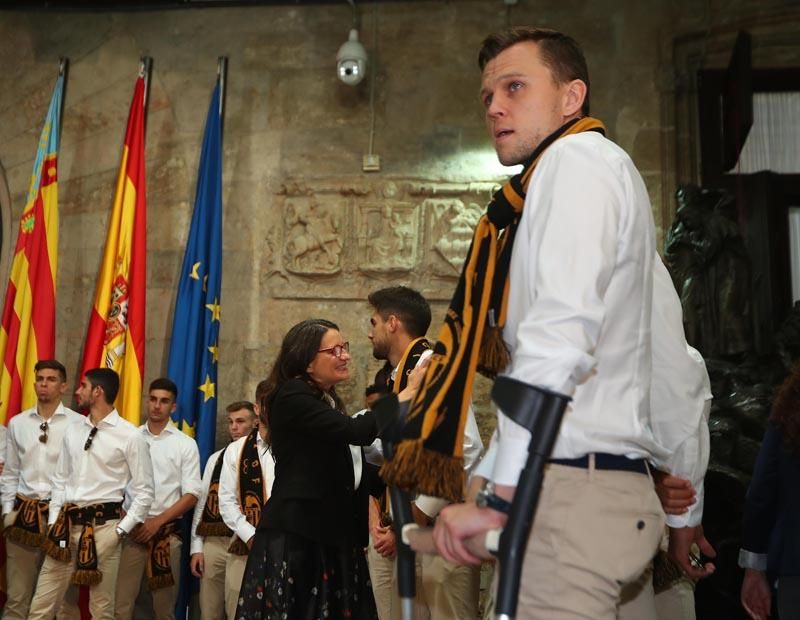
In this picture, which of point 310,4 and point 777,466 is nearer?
point 777,466

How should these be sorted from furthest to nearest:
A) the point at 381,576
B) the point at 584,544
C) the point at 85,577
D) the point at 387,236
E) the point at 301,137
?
the point at 301,137, the point at 387,236, the point at 85,577, the point at 381,576, the point at 584,544

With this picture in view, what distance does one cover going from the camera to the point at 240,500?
6.36 meters

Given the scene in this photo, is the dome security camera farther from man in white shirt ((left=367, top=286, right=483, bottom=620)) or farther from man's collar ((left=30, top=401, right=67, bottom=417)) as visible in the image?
man in white shirt ((left=367, top=286, right=483, bottom=620))

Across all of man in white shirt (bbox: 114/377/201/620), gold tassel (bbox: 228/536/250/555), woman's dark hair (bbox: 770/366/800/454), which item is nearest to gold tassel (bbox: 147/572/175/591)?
man in white shirt (bbox: 114/377/201/620)

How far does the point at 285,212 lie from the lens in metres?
8.83

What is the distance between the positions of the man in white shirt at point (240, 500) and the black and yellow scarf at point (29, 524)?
1.43m

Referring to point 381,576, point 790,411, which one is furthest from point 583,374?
point 381,576

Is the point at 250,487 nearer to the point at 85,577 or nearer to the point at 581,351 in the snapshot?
the point at 85,577

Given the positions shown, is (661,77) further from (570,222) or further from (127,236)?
(570,222)

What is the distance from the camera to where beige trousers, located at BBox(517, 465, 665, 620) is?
1700 mm

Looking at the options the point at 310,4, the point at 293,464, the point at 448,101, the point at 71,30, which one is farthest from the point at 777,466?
the point at 71,30

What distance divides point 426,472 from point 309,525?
6.52ft

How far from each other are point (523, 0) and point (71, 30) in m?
4.56

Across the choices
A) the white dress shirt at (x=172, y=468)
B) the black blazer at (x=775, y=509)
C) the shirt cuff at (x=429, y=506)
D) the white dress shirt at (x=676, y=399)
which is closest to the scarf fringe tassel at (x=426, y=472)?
the white dress shirt at (x=676, y=399)
